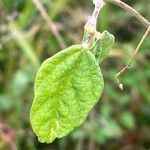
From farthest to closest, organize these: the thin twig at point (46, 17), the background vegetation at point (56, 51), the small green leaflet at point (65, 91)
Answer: the background vegetation at point (56, 51), the thin twig at point (46, 17), the small green leaflet at point (65, 91)

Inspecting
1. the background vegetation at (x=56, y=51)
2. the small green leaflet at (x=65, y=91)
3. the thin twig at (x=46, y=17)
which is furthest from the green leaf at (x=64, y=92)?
the background vegetation at (x=56, y=51)

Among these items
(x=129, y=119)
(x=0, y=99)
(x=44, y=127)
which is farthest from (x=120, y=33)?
(x=44, y=127)

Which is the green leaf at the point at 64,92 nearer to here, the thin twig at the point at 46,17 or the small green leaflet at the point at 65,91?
the small green leaflet at the point at 65,91

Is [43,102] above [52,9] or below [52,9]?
above

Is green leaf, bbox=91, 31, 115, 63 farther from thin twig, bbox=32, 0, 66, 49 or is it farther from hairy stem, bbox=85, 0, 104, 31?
thin twig, bbox=32, 0, 66, 49

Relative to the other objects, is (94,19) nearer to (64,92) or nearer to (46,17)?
(64,92)

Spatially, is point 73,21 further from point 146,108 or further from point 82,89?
point 82,89

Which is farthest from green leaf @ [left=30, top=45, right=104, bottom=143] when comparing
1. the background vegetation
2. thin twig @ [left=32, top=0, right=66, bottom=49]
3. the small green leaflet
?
the background vegetation
